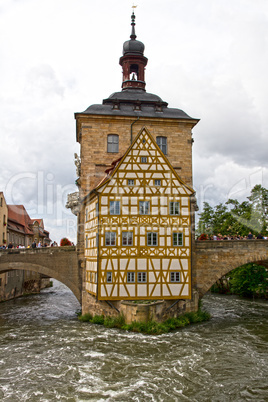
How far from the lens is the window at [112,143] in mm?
25375

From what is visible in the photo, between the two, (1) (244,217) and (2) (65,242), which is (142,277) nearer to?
(2) (65,242)

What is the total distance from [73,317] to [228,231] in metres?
19.4

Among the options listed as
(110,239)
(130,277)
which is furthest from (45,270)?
(130,277)

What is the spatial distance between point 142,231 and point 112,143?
7032 mm

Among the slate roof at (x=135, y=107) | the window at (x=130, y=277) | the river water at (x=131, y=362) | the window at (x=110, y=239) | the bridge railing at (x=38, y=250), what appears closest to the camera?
the river water at (x=131, y=362)

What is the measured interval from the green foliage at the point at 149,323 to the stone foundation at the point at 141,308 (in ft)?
0.71

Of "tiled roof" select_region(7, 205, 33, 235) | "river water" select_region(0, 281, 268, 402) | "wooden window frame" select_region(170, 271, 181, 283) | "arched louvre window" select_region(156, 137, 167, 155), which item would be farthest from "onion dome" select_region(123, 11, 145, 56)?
"tiled roof" select_region(7, 205, 33, 235)

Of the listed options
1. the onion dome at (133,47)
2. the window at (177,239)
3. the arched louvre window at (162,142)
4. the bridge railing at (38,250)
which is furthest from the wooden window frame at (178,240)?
the onion dome at (133,47)

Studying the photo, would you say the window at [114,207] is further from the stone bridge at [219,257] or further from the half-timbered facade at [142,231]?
the stone bridge at [219,257]

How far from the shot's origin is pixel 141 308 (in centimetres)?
1941

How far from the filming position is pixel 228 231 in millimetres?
38500

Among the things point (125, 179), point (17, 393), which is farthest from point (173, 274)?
point (17, 393)

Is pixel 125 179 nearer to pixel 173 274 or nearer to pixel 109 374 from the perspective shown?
pixel 173 274

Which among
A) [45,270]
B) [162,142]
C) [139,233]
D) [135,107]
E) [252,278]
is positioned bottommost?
[252,278]
